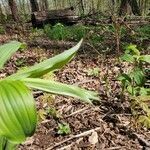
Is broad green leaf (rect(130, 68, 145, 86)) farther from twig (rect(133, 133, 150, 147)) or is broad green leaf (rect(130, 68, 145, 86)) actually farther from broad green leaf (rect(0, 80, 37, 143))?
broad green leaf (rect(0, 80, 37, 143))

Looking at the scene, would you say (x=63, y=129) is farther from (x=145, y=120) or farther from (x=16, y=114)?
(x=16, y=114)

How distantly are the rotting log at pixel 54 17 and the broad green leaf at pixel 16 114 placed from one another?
10.8 metres

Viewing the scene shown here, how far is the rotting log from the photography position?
11.8 meters

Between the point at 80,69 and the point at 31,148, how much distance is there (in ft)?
7.24

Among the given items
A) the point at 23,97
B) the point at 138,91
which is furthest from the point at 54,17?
the point at 23,97

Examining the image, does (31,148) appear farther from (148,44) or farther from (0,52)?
(148,44)

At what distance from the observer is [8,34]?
8727 millimetres

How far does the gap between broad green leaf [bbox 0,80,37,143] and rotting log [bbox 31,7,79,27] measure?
10780 mm

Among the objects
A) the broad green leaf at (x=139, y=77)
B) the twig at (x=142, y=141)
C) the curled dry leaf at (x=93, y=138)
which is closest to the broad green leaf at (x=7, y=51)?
the curled dry leaf at (x=93, y=138)

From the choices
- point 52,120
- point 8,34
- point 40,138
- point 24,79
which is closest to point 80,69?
point 52,120

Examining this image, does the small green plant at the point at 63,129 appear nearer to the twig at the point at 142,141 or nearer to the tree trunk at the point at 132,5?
the twig at the point at 142,141

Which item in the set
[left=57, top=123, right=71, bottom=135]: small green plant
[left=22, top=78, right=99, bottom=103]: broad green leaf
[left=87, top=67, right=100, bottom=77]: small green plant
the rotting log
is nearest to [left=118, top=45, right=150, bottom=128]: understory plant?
[left=57, top=123, right=71, bottom=135]: small green plant

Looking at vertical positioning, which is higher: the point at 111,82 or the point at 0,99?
the point at 0,99

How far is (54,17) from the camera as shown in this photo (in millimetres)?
11906
